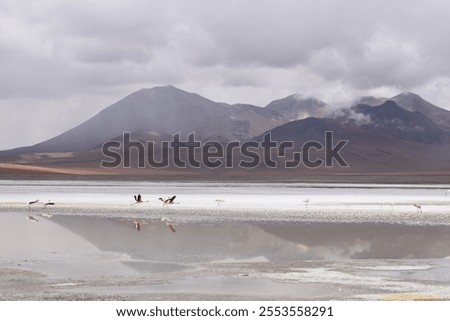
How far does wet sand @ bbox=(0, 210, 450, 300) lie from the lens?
546 inches

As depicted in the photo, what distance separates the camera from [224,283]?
48.4 feet

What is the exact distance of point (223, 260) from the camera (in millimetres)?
18562

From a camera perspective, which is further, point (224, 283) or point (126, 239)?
point (126, 239)

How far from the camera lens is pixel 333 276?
15.6 m

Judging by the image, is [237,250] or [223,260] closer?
[223,260]

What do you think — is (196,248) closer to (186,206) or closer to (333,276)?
(333,276)

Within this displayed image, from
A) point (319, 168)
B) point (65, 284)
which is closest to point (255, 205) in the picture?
point (65, 284)

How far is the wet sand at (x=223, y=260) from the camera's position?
13.9m

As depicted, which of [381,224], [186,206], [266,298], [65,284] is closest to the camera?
[266,298]

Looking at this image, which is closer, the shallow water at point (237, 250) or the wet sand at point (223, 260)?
the wet sand at point (223, 260)

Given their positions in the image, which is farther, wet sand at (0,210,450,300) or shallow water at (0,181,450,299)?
shallow water at (0,181,450,299)

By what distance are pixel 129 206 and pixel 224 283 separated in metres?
22.7

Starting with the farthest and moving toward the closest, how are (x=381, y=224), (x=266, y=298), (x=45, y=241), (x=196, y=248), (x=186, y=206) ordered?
(x=186, y=206) → (x=381, y=224) → (x=45, y=241) → (x=196, y=248) → (x=266, y=298)

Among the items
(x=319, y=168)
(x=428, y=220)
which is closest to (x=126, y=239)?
(x=428, y=220)
